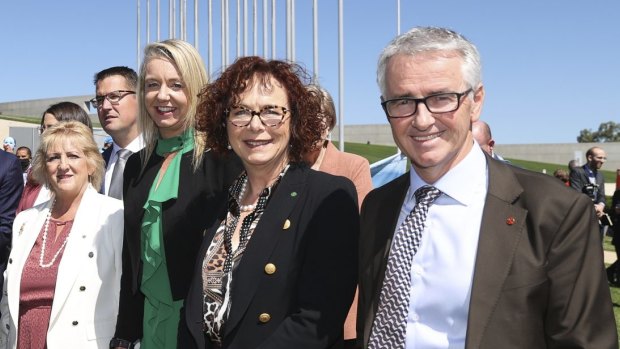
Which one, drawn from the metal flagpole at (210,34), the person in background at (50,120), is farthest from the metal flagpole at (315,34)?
the person in background at (50,120)

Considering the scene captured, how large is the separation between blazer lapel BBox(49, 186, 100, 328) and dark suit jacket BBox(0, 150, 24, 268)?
1.40 m

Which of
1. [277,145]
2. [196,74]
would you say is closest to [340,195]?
[277,145]

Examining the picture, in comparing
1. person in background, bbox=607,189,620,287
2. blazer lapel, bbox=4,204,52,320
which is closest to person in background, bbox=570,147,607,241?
person in background, bbox=607,189,620,287

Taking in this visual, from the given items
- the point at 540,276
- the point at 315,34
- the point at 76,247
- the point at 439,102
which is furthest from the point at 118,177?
the point at 315,34

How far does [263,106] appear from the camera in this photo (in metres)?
2.46

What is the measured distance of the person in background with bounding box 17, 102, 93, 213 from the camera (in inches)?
194

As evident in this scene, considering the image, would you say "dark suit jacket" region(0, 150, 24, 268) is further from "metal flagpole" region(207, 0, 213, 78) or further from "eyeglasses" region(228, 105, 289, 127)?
"metal flagpole" region(207, 0, 213, 78)

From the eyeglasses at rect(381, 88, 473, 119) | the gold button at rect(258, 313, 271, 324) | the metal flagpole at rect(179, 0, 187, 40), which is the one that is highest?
the metal flagpole at rect(179, 0, 187, 40)

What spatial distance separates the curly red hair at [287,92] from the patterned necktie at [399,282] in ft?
1.88

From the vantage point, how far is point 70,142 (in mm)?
3766

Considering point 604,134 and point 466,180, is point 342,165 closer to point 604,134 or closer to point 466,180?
point 466,180

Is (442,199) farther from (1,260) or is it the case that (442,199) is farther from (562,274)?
(1,260)

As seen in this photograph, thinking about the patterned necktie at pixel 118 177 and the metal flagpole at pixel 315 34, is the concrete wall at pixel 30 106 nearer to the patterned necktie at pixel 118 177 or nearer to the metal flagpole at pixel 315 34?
the metal flagpole at pixel 315 34

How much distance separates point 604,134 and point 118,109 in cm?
8394
